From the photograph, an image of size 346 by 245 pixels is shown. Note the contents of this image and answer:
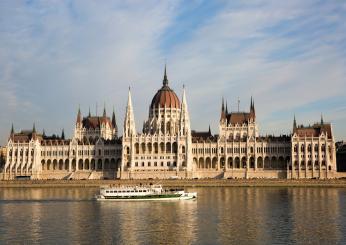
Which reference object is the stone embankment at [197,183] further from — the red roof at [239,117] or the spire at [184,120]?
the red roof at [239,117]

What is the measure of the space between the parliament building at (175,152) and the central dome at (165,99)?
30 cm

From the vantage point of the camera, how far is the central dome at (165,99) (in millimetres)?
161375

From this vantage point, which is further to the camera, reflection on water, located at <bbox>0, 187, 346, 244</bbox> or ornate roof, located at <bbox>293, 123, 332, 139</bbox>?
ornate roof, located at <bbox>293, 123, 332, 139</bbox>

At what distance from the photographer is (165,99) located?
162375 millimetres

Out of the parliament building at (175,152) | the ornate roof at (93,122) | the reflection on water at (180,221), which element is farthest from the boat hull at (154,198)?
the ornate roof at (93,122)

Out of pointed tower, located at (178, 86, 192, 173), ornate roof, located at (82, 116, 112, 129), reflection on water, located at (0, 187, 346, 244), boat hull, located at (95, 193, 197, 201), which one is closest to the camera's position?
reflection on water, located at (0, 187, 346, 244)

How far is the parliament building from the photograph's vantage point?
5546 inches

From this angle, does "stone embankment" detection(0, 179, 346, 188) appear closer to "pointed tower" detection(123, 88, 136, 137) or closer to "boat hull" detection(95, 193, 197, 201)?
"pointed tower" detection(123, 88, 136, 137)

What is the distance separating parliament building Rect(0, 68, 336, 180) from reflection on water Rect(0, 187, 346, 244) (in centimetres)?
5354

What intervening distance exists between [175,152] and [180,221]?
84.7 m

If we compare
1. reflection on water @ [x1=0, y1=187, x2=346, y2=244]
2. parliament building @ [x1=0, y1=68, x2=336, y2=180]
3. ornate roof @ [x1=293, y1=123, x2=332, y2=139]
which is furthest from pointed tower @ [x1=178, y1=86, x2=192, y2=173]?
reflection on water @ [x1=0, y1=187, x2=346, y2=244]

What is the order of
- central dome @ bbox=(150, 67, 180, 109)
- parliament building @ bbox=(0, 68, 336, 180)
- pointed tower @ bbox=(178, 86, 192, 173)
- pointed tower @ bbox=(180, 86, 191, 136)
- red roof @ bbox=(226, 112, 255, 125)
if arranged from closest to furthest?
parliament building @ bbox=(0, 68, 336, 180) → pointed tower @ bbox=(178, 86, 192, 173) → pointed tower @ bbox=(180, 86, 191, 136) → red roof @ bbox=(226, 112, 255, 125) → central dome @ bbox=(150, 67, 180, 109)

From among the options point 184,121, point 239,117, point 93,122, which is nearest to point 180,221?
point 184,121

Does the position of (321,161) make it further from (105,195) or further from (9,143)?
(9,143)
